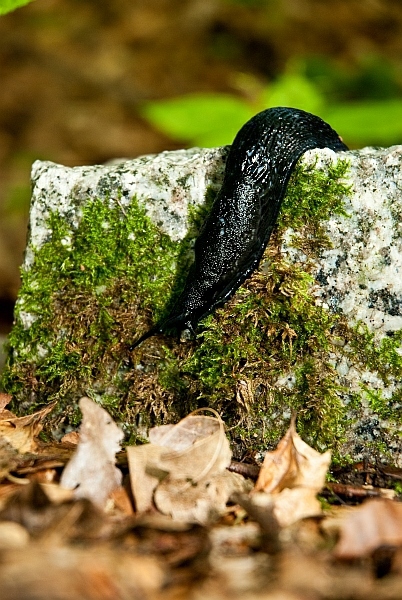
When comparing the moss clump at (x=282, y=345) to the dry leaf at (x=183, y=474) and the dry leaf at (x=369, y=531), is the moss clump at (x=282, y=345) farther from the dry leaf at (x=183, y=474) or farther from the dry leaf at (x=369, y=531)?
the dry leaf at (x=369, y=531)

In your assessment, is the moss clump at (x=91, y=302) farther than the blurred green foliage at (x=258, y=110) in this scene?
No

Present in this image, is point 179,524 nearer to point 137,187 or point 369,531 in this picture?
point 369,531

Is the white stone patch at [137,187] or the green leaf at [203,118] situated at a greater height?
the green leaf at [203,118]

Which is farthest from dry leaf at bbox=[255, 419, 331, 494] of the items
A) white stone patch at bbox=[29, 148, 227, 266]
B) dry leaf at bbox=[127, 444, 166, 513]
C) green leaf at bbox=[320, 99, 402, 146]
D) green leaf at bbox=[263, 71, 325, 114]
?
green leaf at bbox=[263, 71, 325, 114]

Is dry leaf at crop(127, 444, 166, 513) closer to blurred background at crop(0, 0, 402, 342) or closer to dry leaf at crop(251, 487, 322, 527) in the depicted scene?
dry leaf at crop(251, 487, 322, 527)

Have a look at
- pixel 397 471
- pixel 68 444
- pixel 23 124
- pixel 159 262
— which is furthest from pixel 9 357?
pixel 23 124

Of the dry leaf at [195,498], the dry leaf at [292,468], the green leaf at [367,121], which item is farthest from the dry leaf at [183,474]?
the green leaf at [367,121]

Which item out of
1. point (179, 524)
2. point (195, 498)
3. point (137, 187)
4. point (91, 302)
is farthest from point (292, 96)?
point (179, 524)
